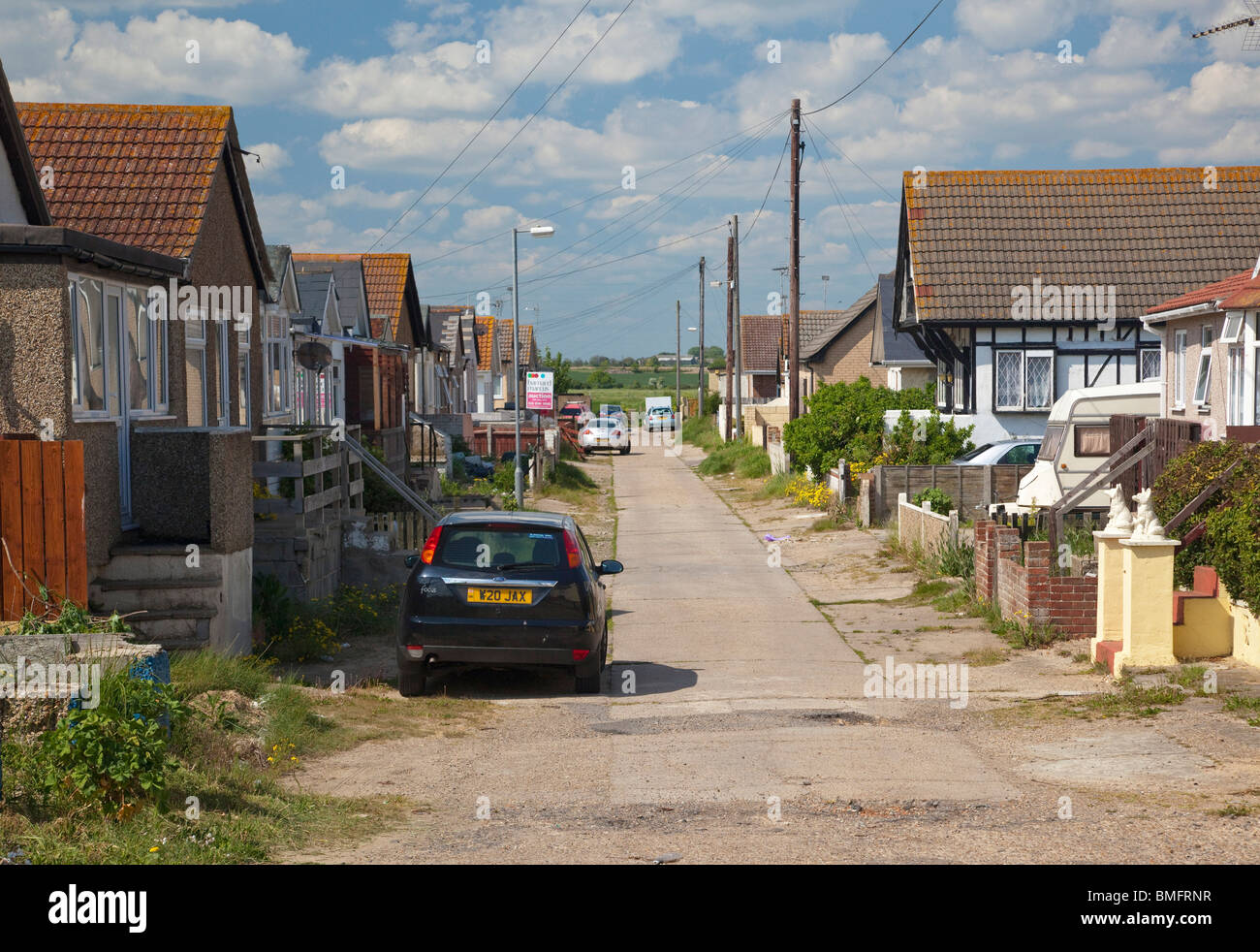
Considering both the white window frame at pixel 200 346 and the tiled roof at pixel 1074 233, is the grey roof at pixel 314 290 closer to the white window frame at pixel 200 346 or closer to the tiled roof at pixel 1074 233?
the white window frame at pixel 200 346

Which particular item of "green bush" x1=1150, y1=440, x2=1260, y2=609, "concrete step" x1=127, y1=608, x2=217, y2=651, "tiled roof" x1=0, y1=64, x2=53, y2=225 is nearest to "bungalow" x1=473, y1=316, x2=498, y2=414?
"tiled roof" x1=0, y1=64, x2=53, y2=225

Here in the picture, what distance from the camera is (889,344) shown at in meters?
44.7

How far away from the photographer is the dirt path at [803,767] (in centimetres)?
667

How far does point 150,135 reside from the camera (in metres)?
16.8

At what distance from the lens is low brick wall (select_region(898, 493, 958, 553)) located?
1823 cm

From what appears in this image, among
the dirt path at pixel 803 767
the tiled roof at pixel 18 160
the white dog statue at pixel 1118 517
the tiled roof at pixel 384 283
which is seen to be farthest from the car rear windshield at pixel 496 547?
the tiled roof at pixel 384 283

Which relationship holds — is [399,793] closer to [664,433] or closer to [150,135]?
[150,135]

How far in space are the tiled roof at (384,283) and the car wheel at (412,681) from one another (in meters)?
25.5

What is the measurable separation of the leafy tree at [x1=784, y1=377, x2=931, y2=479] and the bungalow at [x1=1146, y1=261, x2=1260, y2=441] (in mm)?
11633

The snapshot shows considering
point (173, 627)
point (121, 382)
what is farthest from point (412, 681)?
point (121, 382)

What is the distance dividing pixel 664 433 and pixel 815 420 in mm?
39318

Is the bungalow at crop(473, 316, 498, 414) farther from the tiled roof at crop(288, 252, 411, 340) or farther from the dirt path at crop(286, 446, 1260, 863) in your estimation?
the dirt path at crop(286, 446, 1260, 863)

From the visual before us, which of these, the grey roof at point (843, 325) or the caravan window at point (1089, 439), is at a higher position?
the grey roof at point (843, 325)
